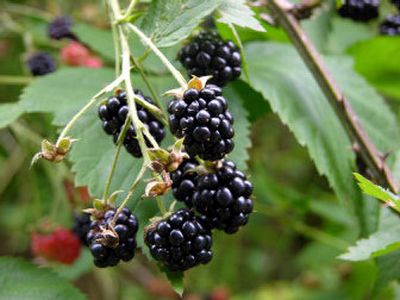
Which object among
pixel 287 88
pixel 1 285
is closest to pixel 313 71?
pixel 287 88

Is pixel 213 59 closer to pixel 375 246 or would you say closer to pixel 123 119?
pixel 123 119

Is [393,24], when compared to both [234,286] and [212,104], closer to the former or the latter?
[212,104]

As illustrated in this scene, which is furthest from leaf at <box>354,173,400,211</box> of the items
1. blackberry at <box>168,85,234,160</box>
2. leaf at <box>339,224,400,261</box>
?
blackberry at <box>168,85,234,160</box>

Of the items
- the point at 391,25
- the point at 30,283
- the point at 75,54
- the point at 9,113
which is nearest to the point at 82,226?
the point at 30,283

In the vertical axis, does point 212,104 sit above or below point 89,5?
above

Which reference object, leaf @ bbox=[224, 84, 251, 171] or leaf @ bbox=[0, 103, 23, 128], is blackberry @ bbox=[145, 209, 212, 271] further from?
leaf @ bbox=[0, 103, 23, 128]

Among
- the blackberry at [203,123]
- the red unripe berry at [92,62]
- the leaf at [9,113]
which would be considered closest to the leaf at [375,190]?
the blackberry at [203,123]

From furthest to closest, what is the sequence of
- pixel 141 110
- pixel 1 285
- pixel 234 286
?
pixel 234 286, pixel 1 285, pixel 141 110
